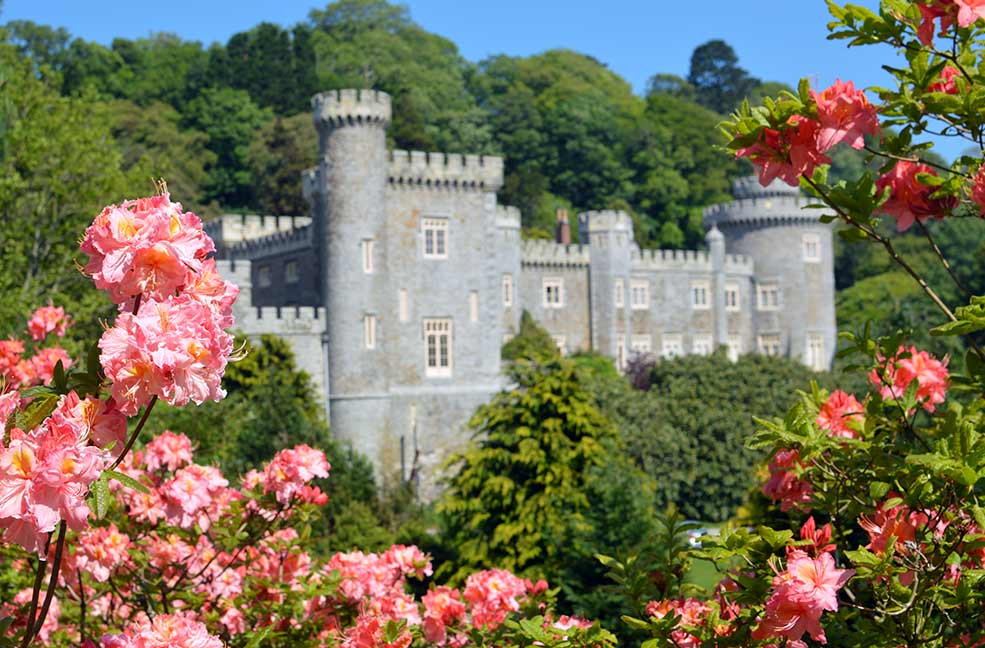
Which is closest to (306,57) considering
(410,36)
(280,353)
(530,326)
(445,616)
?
(410,36)

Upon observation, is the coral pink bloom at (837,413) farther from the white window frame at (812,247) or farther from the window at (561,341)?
the white window frame at (812,247)

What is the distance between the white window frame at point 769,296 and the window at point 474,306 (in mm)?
18967

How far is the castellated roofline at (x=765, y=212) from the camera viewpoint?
45.8 metres

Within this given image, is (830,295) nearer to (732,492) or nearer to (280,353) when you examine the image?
(732,492)

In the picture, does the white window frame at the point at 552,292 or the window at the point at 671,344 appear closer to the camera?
the white window frame at the point at 552,292

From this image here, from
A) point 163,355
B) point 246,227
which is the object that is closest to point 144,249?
point 163,355

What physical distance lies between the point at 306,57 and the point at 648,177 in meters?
20.8

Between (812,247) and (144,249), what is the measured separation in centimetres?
4598

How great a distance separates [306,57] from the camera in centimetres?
6869

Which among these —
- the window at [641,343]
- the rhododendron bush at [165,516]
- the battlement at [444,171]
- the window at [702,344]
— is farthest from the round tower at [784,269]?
the rhododendron bush at [165,516]

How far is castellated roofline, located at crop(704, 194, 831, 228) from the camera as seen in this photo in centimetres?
4581

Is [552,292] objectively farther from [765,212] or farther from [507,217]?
[765,212]

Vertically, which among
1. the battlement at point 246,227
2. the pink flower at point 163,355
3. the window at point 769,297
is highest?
the battlement at point 246,227

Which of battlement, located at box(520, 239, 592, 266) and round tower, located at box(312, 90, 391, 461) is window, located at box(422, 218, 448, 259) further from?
battlement, located at box(520, 239, 592, 266)
